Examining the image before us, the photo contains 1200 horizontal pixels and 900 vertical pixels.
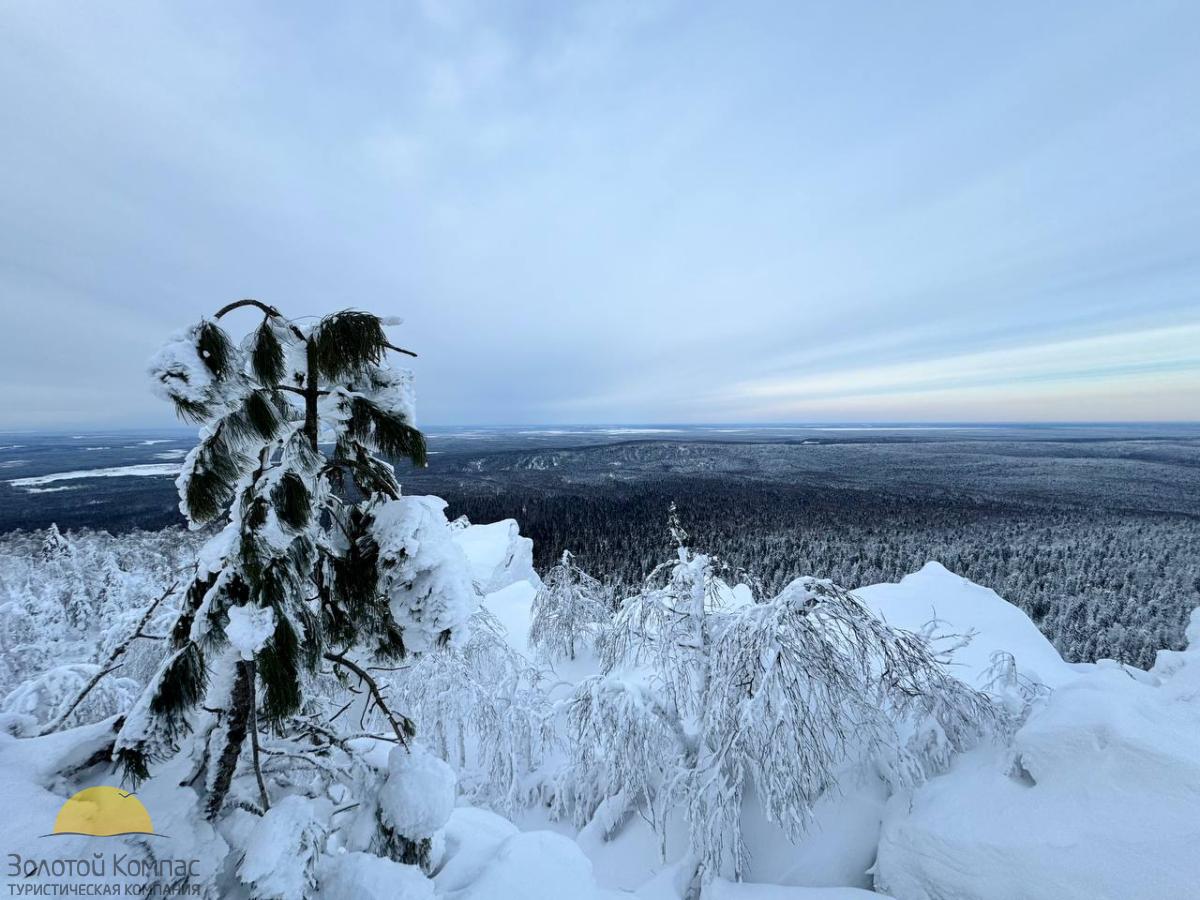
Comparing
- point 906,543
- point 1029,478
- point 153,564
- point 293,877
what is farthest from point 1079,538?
point 153,564

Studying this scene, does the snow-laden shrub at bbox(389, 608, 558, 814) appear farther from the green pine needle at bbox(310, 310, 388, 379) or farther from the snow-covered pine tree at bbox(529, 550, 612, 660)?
the green pine needle at bbox(310, 310, 388, 379)

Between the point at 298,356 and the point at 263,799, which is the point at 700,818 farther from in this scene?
the point at 298,356

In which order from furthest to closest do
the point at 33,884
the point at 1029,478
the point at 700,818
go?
the point at 1029,478 → the point at 700,818 → the point at 33,884

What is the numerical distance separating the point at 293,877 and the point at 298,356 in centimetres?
221

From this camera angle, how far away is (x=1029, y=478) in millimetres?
99625

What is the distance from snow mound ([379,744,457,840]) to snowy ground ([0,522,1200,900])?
19 centimetres

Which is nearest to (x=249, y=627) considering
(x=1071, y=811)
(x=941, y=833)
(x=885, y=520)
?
(x=941, y=833)

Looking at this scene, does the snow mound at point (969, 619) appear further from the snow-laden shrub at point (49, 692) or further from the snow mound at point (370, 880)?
the snow-laden shrub at point (49, 692)

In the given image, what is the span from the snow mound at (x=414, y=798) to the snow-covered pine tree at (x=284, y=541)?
0.14 m

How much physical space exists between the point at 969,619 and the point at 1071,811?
8.21 m

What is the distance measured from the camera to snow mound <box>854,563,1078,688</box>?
334 inches

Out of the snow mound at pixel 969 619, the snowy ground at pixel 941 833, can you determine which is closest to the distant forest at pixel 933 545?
the snow mound at pixel 969 619

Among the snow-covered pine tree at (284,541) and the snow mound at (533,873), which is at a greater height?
the snow-covered pine tree at (284,541)

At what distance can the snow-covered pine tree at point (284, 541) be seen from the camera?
6.08 feet
